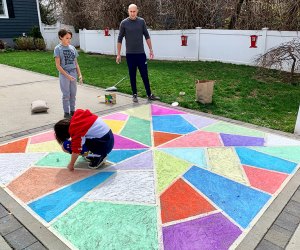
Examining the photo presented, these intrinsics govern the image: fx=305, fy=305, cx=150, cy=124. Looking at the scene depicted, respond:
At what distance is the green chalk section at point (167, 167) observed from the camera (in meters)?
3.39

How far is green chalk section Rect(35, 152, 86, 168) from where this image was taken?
380 centimetres

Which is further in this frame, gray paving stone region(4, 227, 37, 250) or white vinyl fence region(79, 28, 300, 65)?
white vinyl fence region(79, 28, 300, 65)

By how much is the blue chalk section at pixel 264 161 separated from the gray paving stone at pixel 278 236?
1.11 meters

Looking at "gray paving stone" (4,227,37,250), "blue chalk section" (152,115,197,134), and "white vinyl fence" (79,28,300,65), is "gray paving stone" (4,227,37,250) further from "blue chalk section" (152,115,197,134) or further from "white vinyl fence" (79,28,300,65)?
"white vinyl fence" (79,28,300,65)

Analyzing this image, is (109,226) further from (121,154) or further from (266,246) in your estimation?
(121,154)

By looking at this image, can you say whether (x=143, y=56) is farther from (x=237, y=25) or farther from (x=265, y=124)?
(x=237, y=25)

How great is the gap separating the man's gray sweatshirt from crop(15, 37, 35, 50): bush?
14585 mm

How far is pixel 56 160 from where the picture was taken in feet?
12.8

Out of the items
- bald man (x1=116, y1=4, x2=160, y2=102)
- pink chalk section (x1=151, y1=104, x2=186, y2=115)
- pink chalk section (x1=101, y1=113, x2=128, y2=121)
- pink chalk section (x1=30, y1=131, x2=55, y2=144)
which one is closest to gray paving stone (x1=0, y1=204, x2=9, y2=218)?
pink chalk section (x1=30, y1=131, x2=55, y2=144)

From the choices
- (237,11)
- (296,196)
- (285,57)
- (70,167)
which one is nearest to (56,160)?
(70,167)

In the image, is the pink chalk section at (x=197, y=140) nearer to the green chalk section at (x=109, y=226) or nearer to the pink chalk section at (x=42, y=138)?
the green chalk section at (x=109, y=226)

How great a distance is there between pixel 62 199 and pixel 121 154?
118 cm

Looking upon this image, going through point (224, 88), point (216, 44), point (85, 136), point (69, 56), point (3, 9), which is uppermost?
point (3, 9)

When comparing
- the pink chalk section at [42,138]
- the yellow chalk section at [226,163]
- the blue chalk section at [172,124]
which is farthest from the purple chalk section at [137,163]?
the pink chalk section at [42,138]
